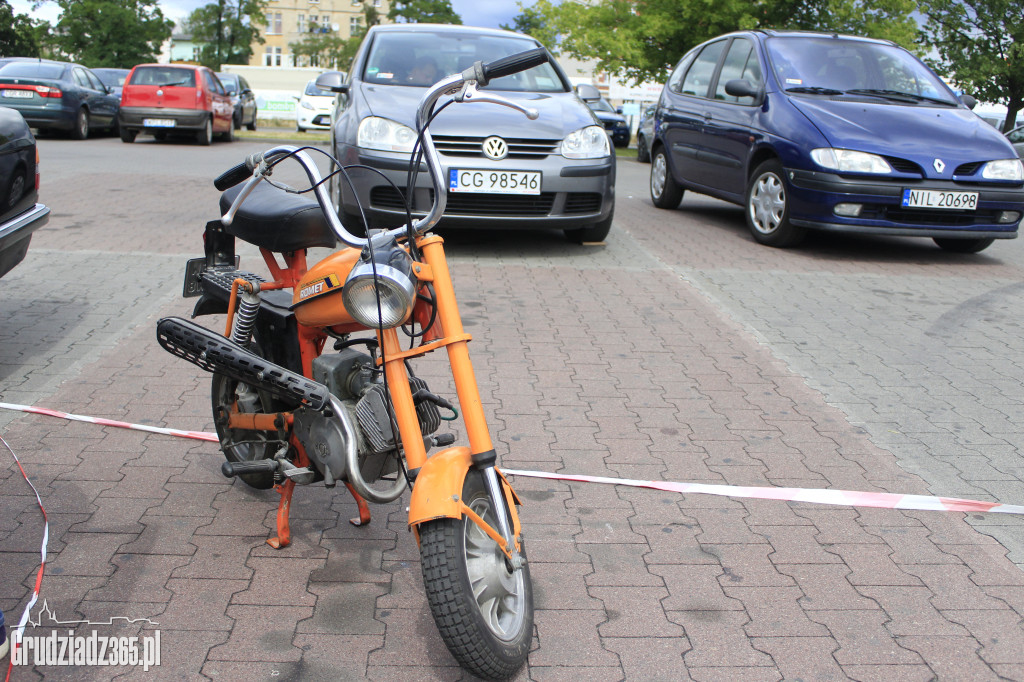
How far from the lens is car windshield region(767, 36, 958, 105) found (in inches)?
344

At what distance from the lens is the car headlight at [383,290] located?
7.91ft

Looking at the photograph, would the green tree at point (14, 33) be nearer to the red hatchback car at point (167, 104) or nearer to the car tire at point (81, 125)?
the car tire at point (81, 125)

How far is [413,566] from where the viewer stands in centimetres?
310

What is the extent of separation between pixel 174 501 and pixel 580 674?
66.3 inches

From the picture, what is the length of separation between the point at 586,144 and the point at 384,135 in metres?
1.57

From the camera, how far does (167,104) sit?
18.6 meters

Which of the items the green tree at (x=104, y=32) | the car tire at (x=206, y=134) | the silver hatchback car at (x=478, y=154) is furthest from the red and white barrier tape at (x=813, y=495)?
the green tree at (x=104, y=32)

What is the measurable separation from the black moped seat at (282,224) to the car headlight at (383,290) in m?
0.61

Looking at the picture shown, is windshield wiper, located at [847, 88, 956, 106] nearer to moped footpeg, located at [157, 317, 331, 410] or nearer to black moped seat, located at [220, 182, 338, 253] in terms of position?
black moped seat, located at [220, 182, 338, 253]

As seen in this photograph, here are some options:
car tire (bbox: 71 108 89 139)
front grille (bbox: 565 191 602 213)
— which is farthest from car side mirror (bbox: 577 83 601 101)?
car tire (bbox: 71 108 89 139)

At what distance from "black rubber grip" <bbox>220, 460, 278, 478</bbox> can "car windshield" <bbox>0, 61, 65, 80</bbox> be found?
18.1 meters

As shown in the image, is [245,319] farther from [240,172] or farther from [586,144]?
[586,144]

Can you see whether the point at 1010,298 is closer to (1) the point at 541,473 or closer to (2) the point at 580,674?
(1) the point at 541,473

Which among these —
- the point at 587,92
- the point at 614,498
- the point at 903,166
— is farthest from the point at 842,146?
the point at 614,498
